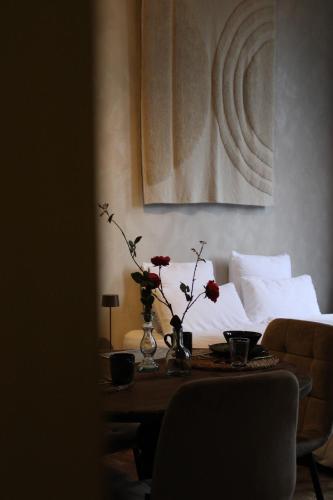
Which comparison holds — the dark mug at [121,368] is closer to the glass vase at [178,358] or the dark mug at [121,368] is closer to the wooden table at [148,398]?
the wooden table at [148,398]

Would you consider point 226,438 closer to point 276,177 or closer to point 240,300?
point 240,300

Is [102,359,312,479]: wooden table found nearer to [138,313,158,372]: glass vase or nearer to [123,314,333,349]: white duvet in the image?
[138,313,158,372]: glass vase

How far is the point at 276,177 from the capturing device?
5.02 metres

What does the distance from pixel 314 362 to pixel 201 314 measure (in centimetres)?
165

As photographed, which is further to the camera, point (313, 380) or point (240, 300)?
point (240, 300)

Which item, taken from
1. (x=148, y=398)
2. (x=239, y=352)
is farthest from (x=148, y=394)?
(x=239, y=352)

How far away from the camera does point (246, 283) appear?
4.38m

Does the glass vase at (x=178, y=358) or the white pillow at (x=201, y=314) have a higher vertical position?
the glass vase at (x=178, y=358)

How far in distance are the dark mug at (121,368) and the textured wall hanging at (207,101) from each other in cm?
240

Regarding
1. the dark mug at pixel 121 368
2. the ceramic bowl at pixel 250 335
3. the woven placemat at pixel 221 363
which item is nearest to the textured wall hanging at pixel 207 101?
the ceramic bowl at pixel 250 335

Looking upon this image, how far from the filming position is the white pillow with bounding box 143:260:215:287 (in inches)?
155

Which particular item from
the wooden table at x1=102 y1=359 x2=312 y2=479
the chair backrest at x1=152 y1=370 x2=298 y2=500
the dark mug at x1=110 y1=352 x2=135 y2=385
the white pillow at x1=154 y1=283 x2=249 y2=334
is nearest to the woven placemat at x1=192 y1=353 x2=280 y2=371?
the wooden table at x1=102 y1=359 x2=312 y2=479

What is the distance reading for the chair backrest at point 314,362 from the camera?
2166 millimetres

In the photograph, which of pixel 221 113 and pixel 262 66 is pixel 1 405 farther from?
pixel 262 66
